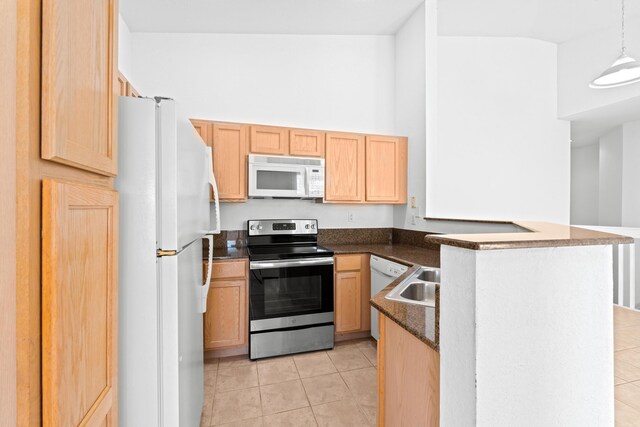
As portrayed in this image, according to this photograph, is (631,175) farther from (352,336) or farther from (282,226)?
(282,226)

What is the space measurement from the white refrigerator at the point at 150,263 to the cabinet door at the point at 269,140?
1722 mm

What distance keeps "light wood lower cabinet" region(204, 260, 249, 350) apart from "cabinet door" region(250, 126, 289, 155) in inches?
44.2

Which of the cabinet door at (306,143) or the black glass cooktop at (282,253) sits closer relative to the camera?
the black glass cooktop at (282,253)

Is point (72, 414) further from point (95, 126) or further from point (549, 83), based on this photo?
point (549, 83)

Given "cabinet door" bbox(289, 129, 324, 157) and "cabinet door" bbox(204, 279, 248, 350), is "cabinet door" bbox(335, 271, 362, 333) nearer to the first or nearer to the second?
"cabinet door" bbox(204, 279, 248, 350)

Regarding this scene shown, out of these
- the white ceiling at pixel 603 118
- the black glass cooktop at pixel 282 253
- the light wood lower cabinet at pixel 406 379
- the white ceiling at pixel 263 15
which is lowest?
the light wood lower cabinet at pixel 406 379

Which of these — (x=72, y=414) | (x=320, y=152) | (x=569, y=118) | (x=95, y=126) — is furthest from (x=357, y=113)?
(x=72, y=414)

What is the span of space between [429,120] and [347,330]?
2.27 metres

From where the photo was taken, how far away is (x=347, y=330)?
3023 millimetres

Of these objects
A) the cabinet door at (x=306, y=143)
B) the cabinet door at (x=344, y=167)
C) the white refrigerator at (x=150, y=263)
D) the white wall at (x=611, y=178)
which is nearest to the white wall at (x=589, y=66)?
the white wall at (x=611, y=178)

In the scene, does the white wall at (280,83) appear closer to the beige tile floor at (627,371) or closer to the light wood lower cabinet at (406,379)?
the light wood lower cabinet at (406,379)

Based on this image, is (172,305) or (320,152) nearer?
(172,305)

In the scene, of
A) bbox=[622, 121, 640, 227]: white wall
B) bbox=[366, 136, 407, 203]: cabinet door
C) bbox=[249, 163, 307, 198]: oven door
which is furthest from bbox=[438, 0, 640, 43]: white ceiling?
bbox=[249, 163, 307, 198]: oven door

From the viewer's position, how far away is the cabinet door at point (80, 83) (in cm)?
56
